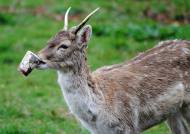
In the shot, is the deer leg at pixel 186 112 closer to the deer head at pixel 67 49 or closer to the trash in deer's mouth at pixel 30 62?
the deer head at pixel 67 49

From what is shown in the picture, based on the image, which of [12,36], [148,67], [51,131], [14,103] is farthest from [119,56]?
[148,67]

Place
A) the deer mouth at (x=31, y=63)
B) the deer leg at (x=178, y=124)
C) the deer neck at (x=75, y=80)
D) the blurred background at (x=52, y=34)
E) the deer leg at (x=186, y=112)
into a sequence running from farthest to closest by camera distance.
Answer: the blurred background at (x=52, y=34), the deer leg at (x=178, y=124), the deer leg at (x=186, y=112), the deer neck at (x=75, y=80), the deer mouth at (x=31, y=63)

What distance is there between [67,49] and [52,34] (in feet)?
24.8

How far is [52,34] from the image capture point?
15.4 m

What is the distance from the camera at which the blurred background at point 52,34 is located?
10.4 metres

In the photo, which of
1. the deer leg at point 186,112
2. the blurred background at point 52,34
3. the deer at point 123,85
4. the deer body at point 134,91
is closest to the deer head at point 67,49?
the deer at point 123,85

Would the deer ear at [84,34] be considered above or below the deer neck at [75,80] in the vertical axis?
above

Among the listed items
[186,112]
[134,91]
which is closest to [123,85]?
[134,91]

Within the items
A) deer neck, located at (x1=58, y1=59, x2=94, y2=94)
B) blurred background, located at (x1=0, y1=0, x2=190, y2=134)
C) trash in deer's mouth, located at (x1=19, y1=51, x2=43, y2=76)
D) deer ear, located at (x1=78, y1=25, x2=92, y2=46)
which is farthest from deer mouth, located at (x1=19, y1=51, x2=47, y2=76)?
blurred background, located at (x1=0, y1=0, x2=190, y2=134)

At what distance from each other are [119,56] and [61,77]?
6535 millimetres

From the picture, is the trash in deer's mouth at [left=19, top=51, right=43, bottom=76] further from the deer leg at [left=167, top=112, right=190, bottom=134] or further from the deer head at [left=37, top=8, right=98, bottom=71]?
the deer leg at [left=167, top=112, right=190, bottom=134]

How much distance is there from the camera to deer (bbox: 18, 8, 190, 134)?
7.81 metres

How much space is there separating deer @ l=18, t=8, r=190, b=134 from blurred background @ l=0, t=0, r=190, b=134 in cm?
161

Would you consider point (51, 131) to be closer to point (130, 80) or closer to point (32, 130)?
point (32, 130)
